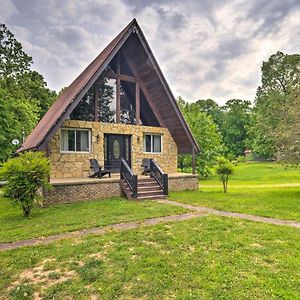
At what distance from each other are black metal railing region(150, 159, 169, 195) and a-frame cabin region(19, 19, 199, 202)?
1.06 m

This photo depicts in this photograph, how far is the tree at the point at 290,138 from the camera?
515 inches

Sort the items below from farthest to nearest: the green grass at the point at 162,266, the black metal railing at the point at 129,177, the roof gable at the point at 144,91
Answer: the roof gable at the point at 144,91 → the black metal railing at the point at 129,177 → the green grass at the point at 162,266

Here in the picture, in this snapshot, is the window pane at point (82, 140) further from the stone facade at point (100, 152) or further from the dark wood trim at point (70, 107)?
the dark wood trim at point (70, 107)

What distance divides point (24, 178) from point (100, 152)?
577 centimetres

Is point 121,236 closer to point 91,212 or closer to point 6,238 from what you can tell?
point 6,238

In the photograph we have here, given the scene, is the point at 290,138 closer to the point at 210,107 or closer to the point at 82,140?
the point at 82,140

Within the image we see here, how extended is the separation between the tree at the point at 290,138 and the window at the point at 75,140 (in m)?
9.93

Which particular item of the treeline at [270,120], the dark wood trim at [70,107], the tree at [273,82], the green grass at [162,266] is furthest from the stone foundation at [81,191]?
the tree at [273,82]

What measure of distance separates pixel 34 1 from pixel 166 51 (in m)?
10.3

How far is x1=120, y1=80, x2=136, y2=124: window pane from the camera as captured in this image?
50.7ft

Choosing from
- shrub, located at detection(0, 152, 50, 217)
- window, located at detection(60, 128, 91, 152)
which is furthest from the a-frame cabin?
shrub, located at detection(0, 152, 50, 217)

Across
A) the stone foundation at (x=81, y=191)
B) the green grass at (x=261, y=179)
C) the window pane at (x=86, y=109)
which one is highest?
the window pane at (x=86, y=109)

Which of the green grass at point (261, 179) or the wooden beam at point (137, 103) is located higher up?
the wooden beam at point (137, 103)

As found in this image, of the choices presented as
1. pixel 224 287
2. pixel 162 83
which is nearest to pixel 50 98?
pixel 162 83
